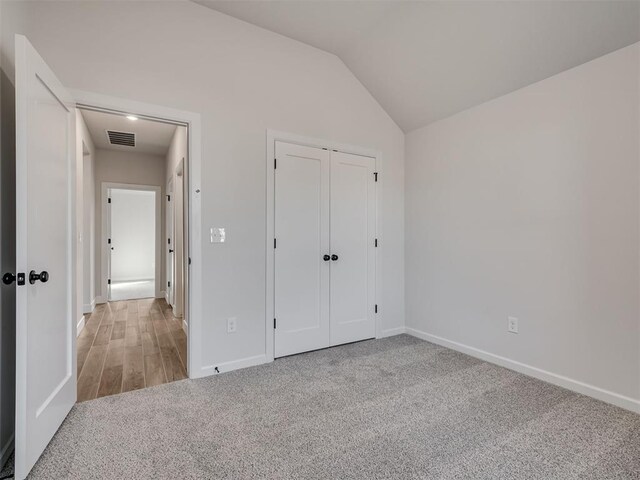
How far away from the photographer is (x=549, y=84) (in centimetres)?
245

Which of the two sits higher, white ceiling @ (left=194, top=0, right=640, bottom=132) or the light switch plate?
white ceiling @ (left=194, top=0, right=640, bottom=132)

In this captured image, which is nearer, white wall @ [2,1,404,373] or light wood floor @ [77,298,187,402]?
white wall @ [2,1,404,373]

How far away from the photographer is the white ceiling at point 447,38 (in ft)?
6.87

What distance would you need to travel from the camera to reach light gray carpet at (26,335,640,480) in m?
1.50

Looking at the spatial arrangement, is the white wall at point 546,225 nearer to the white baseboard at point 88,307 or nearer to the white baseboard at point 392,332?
the white baseboard at point 392,332

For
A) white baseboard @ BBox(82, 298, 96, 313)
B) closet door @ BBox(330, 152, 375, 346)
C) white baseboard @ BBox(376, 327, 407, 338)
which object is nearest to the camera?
closet door @ BBox(330, 152, 375, 346)

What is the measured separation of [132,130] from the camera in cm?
437

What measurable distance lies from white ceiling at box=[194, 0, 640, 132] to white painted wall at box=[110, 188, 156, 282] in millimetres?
6423

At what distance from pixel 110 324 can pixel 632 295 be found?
17.1 ft

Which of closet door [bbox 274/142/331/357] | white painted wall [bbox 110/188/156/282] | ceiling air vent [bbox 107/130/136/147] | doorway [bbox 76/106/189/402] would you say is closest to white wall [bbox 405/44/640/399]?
closet door [bbox 274/142/331/357]

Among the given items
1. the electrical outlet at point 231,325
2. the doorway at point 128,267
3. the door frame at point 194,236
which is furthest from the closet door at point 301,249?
the doorway at point 128,267

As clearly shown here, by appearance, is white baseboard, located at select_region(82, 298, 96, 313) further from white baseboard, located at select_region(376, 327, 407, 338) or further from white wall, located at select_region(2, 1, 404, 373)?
white baseboard, located at select_region(376, 327, 407, 338)

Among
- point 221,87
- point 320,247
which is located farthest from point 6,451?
point 221,87

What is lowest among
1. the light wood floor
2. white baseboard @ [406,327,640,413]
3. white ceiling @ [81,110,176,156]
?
the light wood floor
